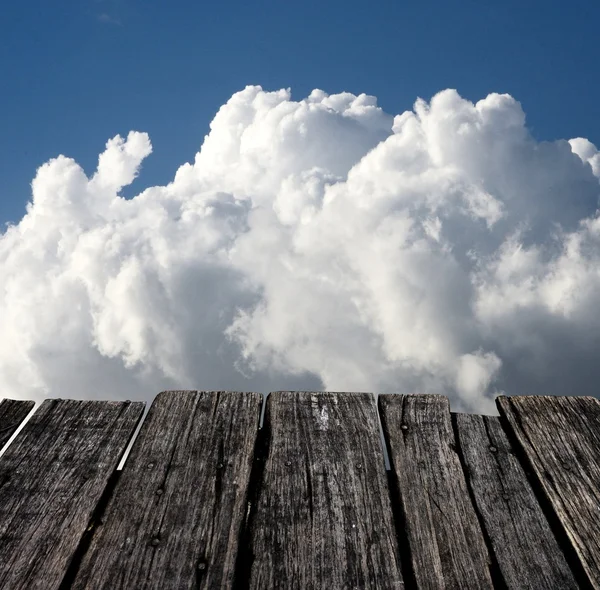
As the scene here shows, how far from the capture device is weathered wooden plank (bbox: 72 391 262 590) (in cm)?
184

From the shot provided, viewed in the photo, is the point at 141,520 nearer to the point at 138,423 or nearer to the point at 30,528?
the point at 30,528

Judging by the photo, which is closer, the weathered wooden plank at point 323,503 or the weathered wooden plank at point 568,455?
the weathered wooden plank at point 323,503

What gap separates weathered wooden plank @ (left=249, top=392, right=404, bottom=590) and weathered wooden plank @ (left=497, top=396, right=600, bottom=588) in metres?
0.68

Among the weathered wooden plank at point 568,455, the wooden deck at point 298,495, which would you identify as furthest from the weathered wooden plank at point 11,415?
the weathered wooden plank at point 568,455

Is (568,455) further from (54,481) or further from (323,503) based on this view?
(54,481)

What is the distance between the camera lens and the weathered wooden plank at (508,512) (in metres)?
1.89

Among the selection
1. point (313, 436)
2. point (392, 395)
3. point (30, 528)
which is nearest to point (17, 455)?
point (30, 528)

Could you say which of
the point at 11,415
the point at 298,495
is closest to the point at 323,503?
the point at 298,495

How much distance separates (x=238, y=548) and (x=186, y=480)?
41 cm

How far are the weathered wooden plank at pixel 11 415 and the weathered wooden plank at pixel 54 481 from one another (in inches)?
2.7

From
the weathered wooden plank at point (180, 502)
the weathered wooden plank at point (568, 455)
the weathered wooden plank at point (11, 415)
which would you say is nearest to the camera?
the weathered wooden plank at point (180, 502)

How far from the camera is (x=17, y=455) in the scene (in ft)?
7.77

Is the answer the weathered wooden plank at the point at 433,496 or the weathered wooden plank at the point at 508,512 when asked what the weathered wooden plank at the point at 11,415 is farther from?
the weathered wooden plank at the point at 508,512

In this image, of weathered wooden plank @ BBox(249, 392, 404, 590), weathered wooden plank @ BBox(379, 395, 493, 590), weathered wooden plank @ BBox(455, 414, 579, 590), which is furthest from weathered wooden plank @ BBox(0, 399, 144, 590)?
weathered wooden plank @ BBox(455, 414, 579, 590)
